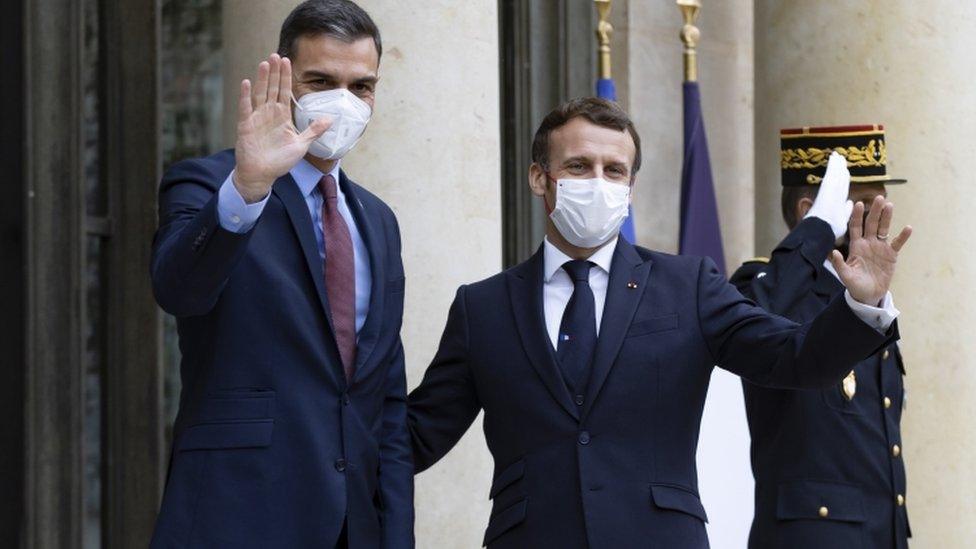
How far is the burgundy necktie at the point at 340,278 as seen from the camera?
14.5 ft

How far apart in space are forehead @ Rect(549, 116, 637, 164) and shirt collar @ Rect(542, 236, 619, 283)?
0.22 m

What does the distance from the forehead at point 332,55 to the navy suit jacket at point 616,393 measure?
0.78 metres

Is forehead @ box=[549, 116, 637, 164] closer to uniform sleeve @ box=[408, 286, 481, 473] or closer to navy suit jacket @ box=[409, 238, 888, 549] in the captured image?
navy suit jacket @ box=[409, 238, 888, 549]

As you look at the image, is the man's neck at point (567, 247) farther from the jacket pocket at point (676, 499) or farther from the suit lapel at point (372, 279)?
the jacket pocket at point (676, 499)

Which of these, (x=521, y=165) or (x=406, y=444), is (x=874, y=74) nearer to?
(x=521, y=165)

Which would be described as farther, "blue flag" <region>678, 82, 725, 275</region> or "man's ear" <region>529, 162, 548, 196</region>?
"blue flag" <region>678, 82, 725, 275</region>

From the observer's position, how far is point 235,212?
402 cm

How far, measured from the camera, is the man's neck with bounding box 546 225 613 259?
490cm

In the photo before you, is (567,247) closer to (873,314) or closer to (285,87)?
(873,314)

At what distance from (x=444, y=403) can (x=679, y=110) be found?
5.24 metres

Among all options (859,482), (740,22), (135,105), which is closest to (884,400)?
(859,482)

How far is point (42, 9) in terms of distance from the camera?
6.87 meters

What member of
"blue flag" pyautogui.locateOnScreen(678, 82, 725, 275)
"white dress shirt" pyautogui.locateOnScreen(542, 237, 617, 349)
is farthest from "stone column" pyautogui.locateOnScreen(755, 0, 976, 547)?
"white dress shirt" pyautogui.locateOnScreen(542, 237, 617, 349)

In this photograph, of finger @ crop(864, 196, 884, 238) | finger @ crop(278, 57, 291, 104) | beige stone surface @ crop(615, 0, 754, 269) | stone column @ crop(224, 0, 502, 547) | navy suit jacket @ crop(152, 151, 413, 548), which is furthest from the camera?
beige stone surface @ crop(615, 0, 754, 269)
